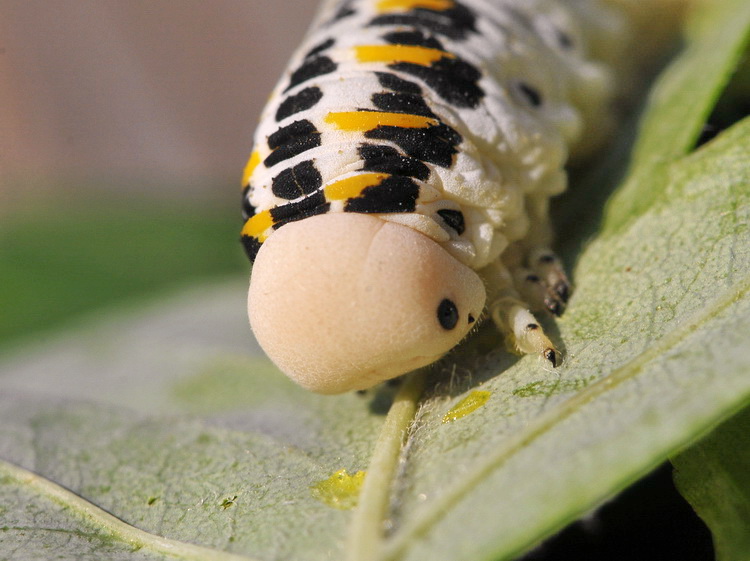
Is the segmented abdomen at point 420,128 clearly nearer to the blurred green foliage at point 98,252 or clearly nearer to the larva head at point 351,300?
the larva head at point 351,300

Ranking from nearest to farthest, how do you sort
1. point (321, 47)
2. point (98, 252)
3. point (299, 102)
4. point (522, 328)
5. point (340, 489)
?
point (340, 489) < point (522, 328) < point (299, 102) < point (321, 47) < point (98, 252)

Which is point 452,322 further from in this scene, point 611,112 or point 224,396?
point 611,112

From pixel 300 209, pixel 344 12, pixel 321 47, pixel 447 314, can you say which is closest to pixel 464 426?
pixel 447 314

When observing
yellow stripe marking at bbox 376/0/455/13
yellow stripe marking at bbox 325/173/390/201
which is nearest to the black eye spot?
yellow stripe marking at bbox 325/173/390/201

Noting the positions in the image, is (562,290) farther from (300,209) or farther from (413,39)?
(413,39)

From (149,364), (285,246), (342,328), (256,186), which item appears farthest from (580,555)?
(149,364)

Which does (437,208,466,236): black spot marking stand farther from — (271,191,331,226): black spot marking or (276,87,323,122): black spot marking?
(276,87,323,122): black spot marking
